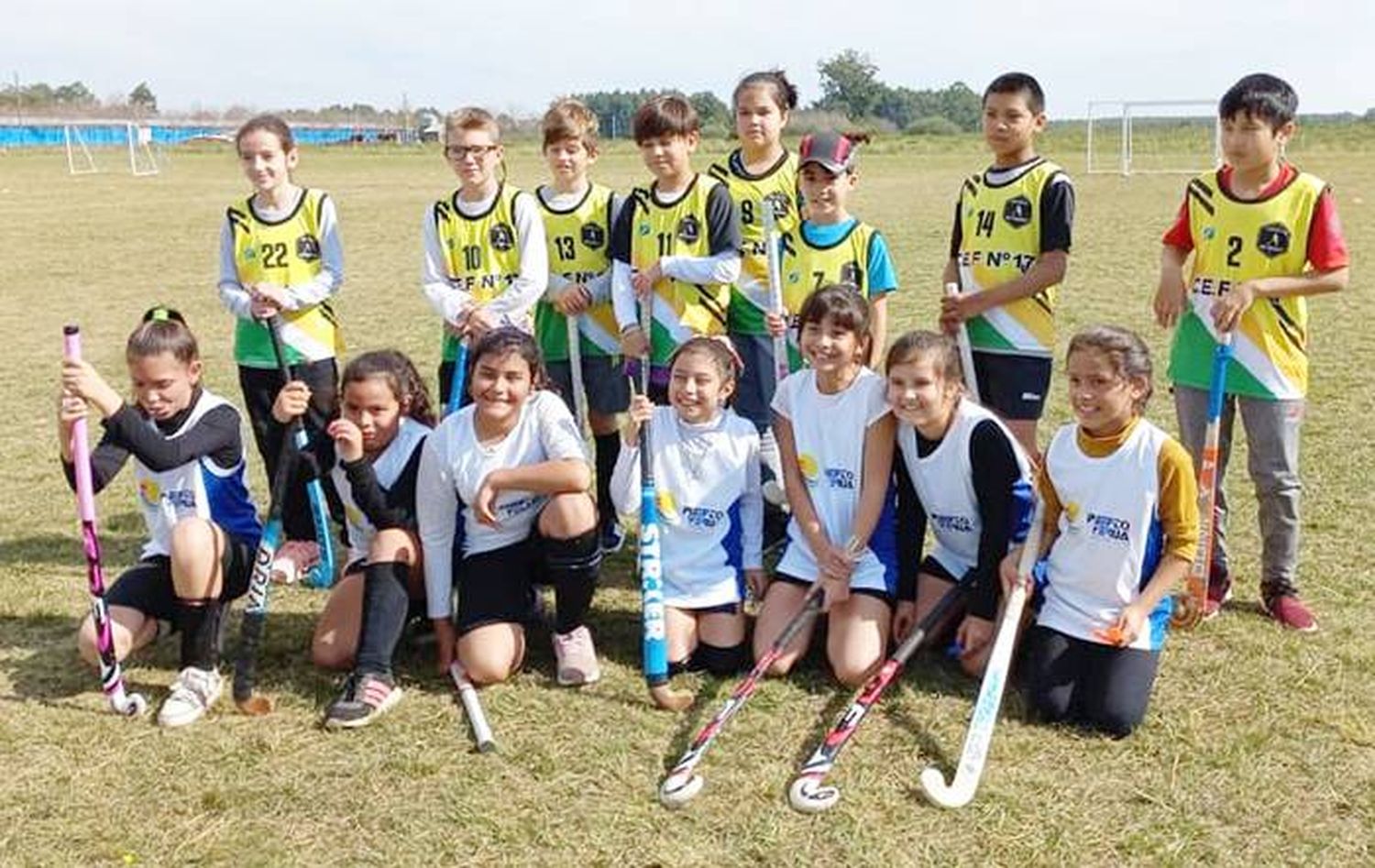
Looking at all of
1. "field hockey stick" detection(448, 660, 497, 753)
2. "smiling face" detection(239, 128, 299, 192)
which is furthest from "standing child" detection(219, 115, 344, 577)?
"field hockey stick" detection(448, 660, 497, 753)

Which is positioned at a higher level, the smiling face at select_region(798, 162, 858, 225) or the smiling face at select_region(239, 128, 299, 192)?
the smiling face at select_region(239, 128, 299, 192)

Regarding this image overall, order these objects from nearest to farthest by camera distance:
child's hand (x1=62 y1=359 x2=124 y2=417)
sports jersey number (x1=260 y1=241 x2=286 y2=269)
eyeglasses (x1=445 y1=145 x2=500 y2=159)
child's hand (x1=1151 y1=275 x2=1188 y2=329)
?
1. child's hand (x1=62 y1=359 x2=124 y2=417)
2. child's hand (x1=1151 y1=275 x2=1188 y2=329)
3. eyeglasses (x1=445 y1=145 x2=500 y2=159)
4. sports jersey number (x1=260 y1=241 x2=286 y2=269)

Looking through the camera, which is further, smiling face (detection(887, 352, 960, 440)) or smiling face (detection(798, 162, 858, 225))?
smiling face (detection(798, 162, 858, 225))

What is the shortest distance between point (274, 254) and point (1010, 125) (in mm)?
3225

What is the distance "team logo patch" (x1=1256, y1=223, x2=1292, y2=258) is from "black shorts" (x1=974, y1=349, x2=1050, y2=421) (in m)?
0.93

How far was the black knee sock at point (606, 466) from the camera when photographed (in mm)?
5961

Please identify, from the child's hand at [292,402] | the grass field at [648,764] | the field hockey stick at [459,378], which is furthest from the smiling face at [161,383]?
the field hockey stick at [459,378]

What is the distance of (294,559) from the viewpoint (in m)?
5.52

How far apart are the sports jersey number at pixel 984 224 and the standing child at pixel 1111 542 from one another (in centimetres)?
111

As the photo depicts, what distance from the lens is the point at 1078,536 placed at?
13.8ft

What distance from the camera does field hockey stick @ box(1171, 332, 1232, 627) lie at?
475 centimetres

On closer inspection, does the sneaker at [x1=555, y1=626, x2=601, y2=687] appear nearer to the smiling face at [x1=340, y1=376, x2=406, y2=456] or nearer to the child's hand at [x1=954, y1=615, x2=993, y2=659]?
the smiling face at [x1=340, y1=376, x2=406, y2=456]

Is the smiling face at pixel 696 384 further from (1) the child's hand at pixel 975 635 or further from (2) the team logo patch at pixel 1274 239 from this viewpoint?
(2) the team logo patch at pixel 1274 239

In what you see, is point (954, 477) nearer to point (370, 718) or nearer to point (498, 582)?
point (498, 582)
